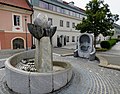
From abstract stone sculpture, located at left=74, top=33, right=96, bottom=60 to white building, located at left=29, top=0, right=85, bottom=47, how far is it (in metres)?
11.5

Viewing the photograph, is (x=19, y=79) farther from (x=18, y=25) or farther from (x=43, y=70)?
(x=18, y=25)

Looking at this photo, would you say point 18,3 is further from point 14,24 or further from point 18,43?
point 18,43

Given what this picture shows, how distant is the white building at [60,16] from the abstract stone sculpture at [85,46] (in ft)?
37.6

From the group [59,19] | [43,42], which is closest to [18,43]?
[59,19]

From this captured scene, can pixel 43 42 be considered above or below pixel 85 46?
above

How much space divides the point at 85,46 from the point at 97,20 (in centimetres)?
776

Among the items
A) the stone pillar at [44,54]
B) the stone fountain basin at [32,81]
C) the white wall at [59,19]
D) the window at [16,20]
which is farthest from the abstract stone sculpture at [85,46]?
the white wall at [59,19]

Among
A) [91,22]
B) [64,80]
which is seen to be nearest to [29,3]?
[91,22]

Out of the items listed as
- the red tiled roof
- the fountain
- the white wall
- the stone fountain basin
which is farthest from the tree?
the stone fountain basin

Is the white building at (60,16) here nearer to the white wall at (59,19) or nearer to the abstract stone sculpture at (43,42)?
the white wall at (59,19)

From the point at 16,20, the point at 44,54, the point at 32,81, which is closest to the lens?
the point at 32,81

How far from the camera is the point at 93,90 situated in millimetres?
4898

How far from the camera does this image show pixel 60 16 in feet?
89.2

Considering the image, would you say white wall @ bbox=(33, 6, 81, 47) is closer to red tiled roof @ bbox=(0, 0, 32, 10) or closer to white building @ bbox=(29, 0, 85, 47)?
white building @ bbox=(29, 0, 85, 47)
